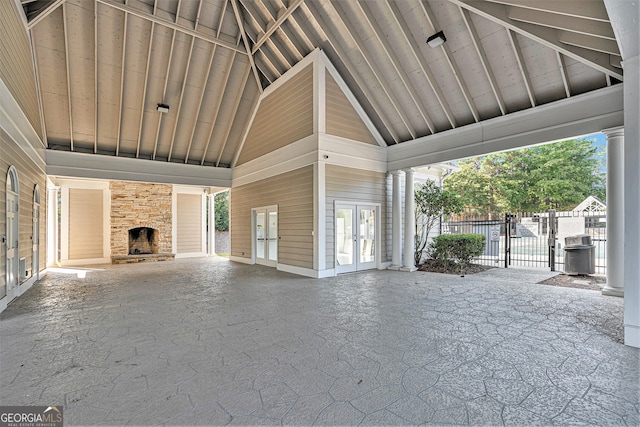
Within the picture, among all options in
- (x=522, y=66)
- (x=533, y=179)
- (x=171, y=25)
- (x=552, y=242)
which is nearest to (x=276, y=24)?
(x=171, y=25)

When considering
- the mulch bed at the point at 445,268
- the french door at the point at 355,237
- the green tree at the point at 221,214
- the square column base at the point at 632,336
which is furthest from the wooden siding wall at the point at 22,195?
the green tree at the point at 221,214

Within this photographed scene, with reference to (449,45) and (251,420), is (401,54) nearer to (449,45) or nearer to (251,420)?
(449,45)

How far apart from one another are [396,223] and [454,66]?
431 centimetres

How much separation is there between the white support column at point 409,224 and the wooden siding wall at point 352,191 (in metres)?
0.61

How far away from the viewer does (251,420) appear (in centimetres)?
207

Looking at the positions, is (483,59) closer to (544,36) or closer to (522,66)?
(522,66)

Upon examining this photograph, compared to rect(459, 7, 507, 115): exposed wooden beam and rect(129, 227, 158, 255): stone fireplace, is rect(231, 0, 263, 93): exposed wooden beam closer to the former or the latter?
rect(459, 7, 507, 115): exposed wooden beam

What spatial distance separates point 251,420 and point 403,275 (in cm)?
649

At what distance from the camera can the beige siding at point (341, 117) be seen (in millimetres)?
7938

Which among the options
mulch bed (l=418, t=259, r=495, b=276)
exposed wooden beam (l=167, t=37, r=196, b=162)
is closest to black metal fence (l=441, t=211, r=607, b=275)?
mulch bed (l=418, t=259, r=495, b=276)

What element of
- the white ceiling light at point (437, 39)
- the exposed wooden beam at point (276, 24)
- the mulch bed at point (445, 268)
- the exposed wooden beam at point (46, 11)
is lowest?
the mulch bed at point (445, 268)

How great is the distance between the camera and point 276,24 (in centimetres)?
757

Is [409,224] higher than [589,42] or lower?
lower

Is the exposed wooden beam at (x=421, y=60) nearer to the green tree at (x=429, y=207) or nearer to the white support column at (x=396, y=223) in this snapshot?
the white support column at (x=396, y=223)
